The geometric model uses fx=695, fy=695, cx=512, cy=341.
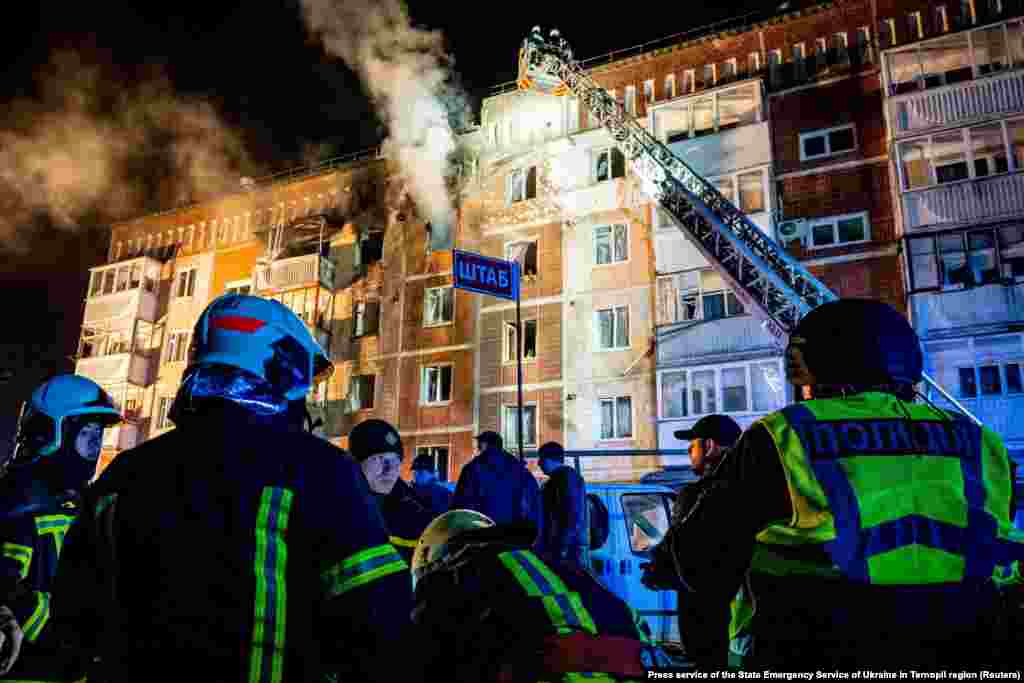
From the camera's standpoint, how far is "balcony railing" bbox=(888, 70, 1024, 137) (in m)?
18.7

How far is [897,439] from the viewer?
2.09m

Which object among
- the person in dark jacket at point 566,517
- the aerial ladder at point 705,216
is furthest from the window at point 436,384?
the person in dark jacket at point 566,517

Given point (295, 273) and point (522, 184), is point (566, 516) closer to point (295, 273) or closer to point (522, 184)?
point (522, 184)

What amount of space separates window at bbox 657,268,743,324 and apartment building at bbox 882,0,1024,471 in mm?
4988

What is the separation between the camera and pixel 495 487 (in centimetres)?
679

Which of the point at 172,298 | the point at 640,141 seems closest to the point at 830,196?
the point at 640,141

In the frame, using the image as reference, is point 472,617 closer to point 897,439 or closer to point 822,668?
point 822,668

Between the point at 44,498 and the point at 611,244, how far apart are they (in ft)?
72.9

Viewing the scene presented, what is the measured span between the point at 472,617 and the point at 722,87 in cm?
2379

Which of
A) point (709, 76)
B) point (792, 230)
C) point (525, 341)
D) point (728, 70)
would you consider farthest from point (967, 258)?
point (525, 341)

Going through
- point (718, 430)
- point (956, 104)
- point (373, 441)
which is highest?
point (956, 104)

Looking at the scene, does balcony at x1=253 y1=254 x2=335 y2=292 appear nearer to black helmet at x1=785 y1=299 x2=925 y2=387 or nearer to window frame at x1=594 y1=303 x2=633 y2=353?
window frame at x1=594 y1=303 x2=633 y2=353

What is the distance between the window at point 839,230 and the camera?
20.6m

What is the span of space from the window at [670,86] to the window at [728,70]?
5.30ft
